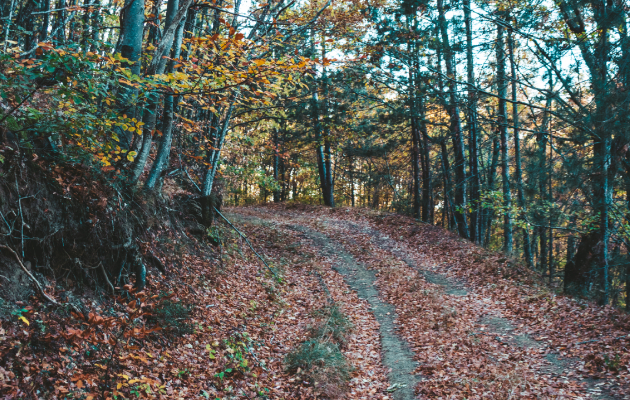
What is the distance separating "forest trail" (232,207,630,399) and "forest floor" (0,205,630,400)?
35 millimetres

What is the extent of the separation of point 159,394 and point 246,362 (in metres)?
1.77

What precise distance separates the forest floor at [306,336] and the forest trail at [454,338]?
0.03 metres

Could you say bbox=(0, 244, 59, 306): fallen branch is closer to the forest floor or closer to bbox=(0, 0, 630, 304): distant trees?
the forest floor

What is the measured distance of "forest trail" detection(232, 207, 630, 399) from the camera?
18.7ft

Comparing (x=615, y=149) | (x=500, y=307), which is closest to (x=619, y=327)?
(x=500, y=307)

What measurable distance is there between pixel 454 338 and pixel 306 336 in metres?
2.98

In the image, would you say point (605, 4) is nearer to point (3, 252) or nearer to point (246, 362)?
point (246, 362)

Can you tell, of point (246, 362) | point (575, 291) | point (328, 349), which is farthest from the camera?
point (575, 291)

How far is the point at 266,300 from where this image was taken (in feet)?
29.7

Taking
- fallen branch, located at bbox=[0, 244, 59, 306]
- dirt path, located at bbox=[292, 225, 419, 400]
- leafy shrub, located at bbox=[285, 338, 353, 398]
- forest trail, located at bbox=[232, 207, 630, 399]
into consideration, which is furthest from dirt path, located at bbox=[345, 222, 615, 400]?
fallen branch, located at bbox=[0, 244, 59, 306]

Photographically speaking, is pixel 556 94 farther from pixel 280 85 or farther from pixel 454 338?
pixel 280 85

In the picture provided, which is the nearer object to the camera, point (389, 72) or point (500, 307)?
point (500, 307)

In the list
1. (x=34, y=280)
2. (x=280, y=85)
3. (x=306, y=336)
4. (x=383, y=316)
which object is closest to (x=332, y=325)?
(x=306, y=336)

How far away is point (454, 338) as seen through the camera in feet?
24.5
